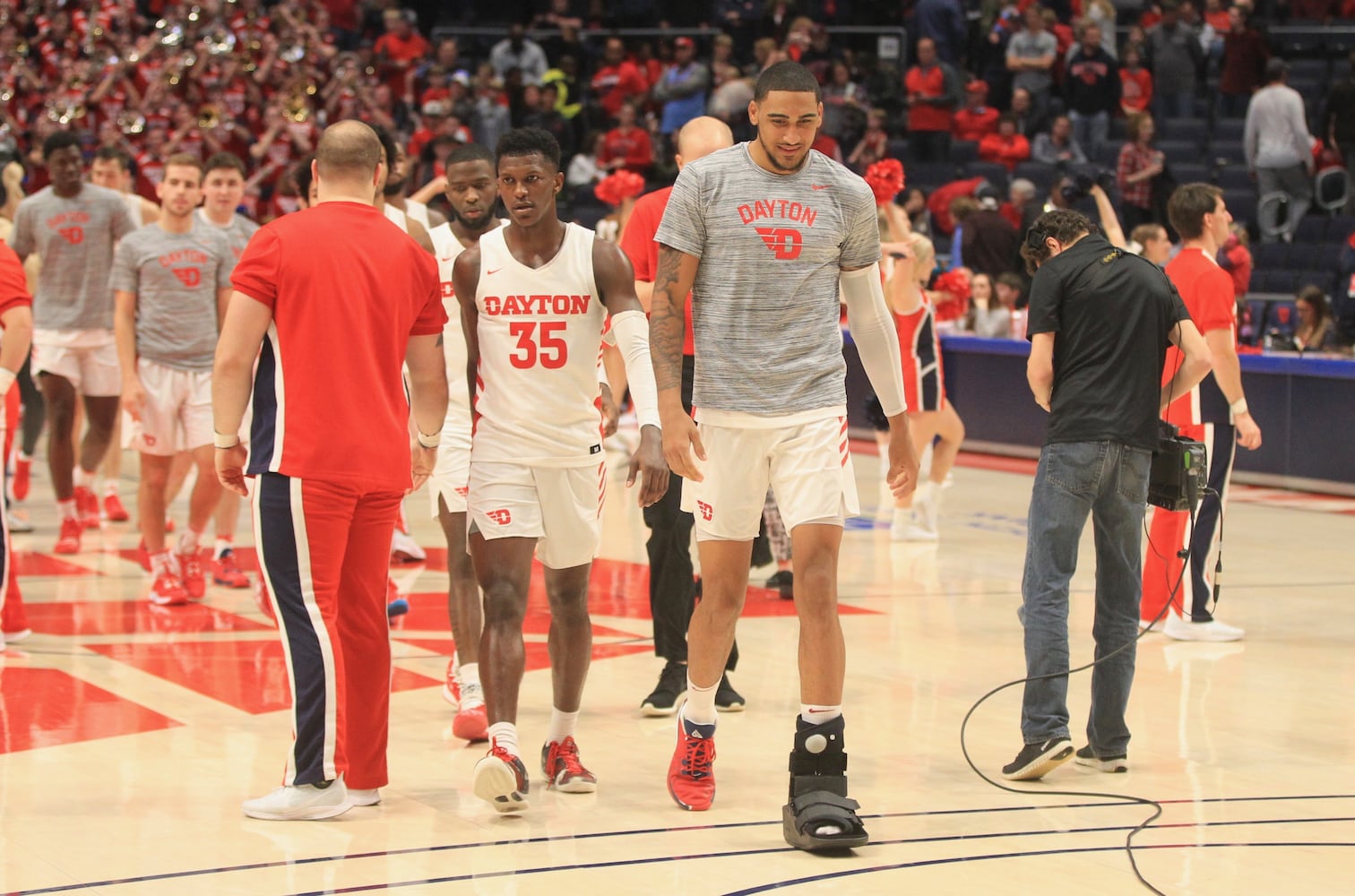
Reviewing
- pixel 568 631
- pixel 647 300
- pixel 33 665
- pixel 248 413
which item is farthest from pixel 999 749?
pixel 33 665

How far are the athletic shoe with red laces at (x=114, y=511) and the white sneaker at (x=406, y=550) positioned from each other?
7.68 ft

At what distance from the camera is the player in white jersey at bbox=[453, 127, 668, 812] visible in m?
5.30

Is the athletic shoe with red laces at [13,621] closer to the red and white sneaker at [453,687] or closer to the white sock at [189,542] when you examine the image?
the white sock at [189,542]

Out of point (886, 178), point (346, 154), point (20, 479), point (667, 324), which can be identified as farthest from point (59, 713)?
point (20, 479)

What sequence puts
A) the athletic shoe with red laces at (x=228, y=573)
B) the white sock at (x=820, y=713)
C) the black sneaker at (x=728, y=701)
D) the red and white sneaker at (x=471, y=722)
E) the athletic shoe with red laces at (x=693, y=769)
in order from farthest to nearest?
the athletic shoe with red laces at (x=228, y=573) < the black sneaker at (x=728, y=701) < the red and white sneaker at (x=471, y=722) < the athletic shoe with red laces at (x=693, y=769) < the white sock at (x=820, y=713)

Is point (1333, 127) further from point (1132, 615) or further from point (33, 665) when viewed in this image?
Result: point (33, 665)

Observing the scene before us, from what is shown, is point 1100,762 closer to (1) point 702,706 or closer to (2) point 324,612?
(1) point 702,706

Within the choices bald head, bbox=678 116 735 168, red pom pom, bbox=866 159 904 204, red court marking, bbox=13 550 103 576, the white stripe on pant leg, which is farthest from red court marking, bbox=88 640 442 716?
red pom pom, bbox=866 159 904 204

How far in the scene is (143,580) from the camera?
9.08m

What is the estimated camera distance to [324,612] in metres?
5.03

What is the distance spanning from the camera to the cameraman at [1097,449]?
18.7 feet

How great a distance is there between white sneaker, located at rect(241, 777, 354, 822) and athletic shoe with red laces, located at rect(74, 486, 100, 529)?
5.91 metres

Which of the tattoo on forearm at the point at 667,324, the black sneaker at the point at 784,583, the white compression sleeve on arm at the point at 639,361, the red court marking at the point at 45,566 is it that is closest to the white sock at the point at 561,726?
the white compression sleeve on arm at the point at 639,361

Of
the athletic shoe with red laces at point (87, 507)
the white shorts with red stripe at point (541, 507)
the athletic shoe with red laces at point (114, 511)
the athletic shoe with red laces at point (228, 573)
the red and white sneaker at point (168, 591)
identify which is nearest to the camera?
the white shorts with red stripe at point (541, 507)
